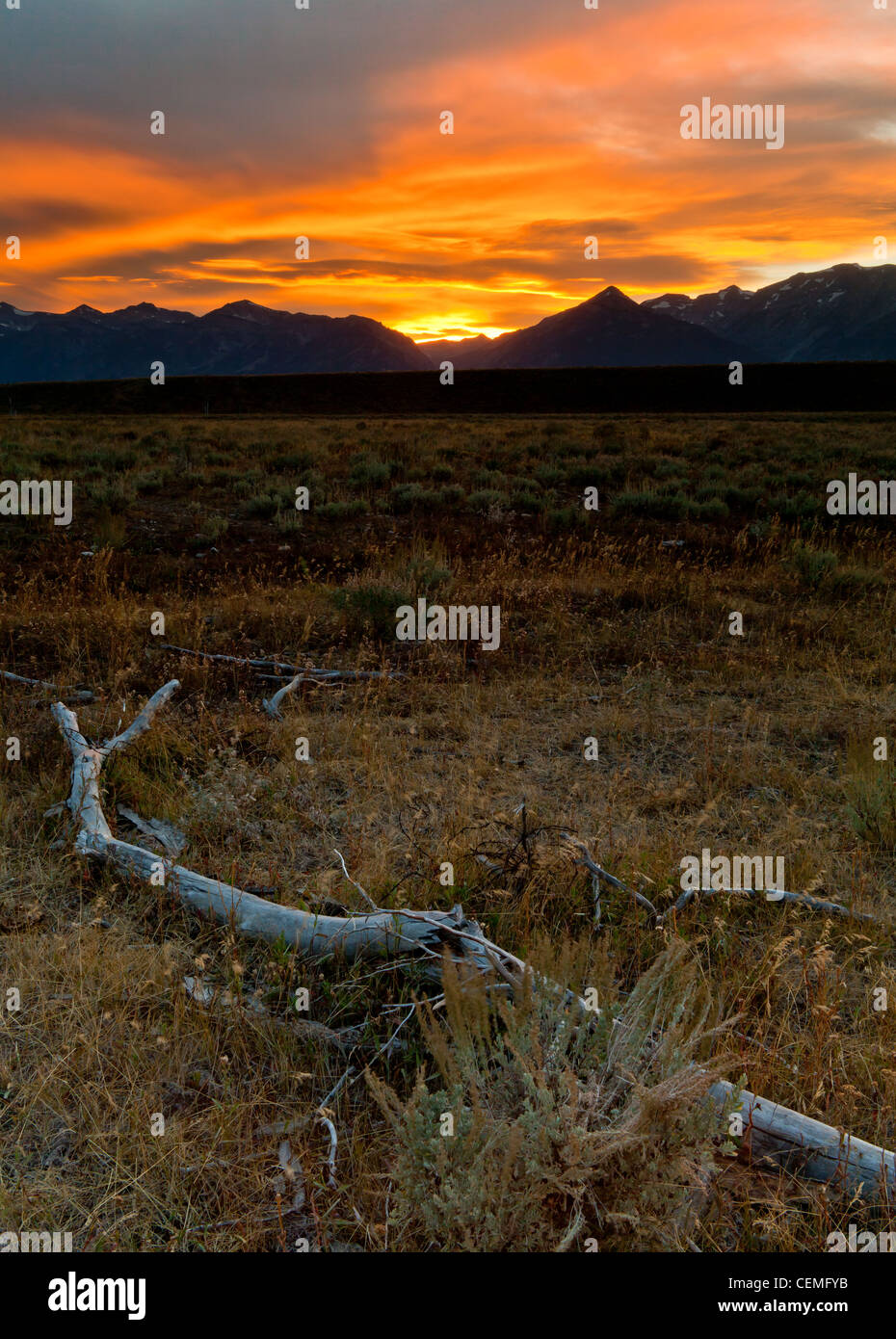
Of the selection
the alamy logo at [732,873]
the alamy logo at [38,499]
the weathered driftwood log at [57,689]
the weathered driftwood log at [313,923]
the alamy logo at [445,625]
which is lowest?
the alamy logo at [732,873]

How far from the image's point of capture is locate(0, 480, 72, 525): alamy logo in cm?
1160

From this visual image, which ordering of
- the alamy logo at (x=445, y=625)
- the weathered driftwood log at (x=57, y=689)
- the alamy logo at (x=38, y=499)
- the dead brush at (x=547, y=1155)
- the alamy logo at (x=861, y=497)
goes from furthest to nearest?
the alamy logo at (x=861, y=497) → the alamy logo at (x=38, y=499) → the alamy logo at (x=445, y=625) → the weathered driftwood log at (x=57, y=689) → the dead brush at (x=547, y=1155)

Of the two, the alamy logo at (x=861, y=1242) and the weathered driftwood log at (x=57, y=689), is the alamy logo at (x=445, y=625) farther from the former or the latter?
the alamy logo at (x=861, y=1242)

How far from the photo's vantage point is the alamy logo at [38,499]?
38.1ft

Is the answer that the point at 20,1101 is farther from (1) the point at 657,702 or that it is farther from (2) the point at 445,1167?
(1) the point at 657,702

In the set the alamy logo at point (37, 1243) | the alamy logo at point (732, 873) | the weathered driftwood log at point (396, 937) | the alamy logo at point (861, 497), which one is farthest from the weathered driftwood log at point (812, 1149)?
the alamy logo at point (861, 497)

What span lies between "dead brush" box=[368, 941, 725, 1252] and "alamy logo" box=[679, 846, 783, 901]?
1637mm

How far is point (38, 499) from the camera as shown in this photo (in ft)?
41.1

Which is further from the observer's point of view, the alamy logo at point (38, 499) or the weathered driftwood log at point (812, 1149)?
the alamy logo at point (38, 499)

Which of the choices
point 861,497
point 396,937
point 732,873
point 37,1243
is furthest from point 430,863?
point 861,497
